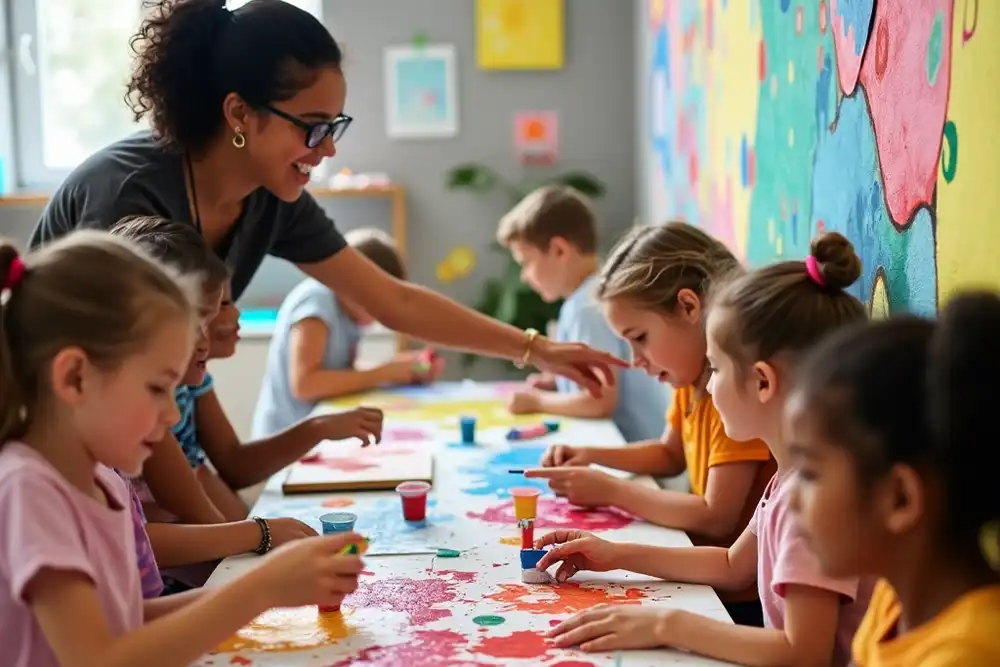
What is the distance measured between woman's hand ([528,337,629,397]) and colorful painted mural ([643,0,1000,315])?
16.7 inches

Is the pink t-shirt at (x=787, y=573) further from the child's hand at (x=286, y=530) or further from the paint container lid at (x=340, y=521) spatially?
the child's hand at (x=286, y=530)

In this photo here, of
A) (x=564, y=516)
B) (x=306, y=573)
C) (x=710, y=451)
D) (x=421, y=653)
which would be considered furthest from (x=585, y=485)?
(x=306, y=573)

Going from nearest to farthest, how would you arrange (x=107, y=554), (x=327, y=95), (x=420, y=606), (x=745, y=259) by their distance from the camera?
(x=107, y=554) → (x=420, y=606) → (x=327, y=95) → (x=745, y=259)

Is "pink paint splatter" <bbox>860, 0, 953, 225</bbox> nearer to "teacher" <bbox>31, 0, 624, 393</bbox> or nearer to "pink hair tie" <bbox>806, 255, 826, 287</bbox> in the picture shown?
"pink hair tie" <bbox>806, 255, 826, 287</bbox>

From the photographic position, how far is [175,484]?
1.99m

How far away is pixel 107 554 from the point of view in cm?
133

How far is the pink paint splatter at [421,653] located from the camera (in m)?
1.36

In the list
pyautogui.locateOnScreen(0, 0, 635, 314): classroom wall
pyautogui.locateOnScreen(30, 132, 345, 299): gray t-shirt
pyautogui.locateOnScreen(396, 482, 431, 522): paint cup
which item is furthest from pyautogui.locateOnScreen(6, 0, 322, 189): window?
pyautogui.locateOnScreen(396, 482, 431, 522): paint cup

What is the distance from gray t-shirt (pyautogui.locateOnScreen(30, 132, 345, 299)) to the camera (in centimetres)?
203

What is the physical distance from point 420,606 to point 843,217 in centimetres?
95

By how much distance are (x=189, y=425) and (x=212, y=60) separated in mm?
Result: 739

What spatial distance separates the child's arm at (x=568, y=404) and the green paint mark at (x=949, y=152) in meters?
1.42

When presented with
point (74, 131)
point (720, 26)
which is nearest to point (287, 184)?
point (720, 26)

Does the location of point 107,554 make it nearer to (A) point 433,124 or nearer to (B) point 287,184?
(B) point 287,184
